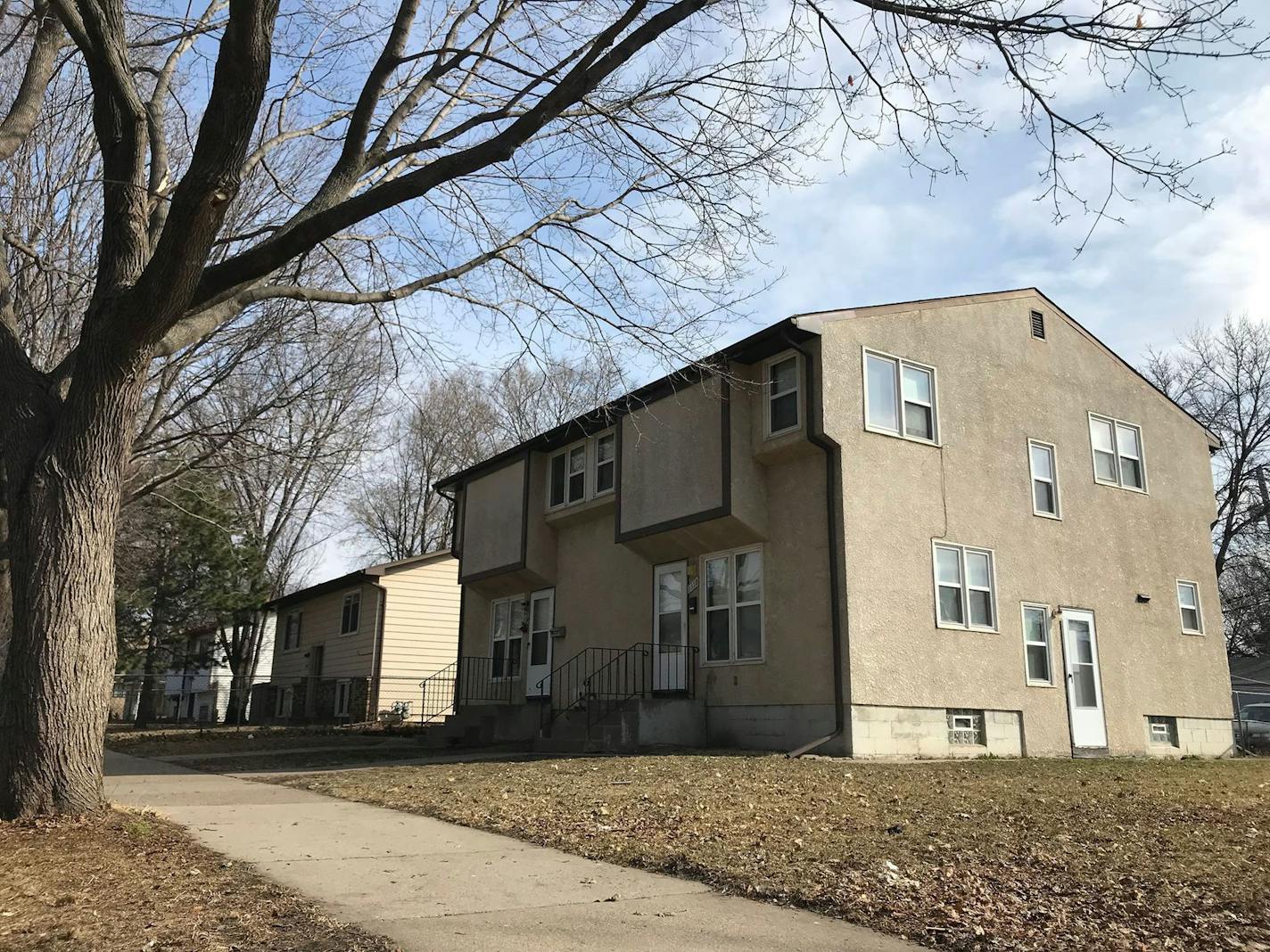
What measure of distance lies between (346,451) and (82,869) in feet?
35.1

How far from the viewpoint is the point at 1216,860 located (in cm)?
591

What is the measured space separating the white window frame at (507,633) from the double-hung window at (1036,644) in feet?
30.7

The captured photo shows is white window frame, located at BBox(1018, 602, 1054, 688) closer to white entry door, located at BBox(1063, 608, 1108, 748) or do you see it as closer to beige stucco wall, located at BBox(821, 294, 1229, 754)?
Result: beige stucco wall, located at BBox(821, 294, 1229, 754)

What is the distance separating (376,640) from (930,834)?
73.3 ft

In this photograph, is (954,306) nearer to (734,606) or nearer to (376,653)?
(734,606)

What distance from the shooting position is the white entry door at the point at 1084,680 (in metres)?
15.3

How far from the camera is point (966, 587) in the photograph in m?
14.4

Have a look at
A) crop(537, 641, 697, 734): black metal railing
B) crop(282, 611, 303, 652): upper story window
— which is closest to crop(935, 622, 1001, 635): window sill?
crop(537, 641, 697, 734): black metal railing

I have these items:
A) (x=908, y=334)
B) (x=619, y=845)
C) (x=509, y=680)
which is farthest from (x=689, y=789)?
(x=509, y=680)

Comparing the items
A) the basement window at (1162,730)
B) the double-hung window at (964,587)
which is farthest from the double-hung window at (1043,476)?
the basement window at (1162,730)

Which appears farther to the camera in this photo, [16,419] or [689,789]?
[689,789]

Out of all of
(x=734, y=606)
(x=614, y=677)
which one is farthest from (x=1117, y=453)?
(x=614, y=677)

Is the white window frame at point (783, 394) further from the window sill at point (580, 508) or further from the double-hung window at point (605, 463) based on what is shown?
the double-hung window at point (605, 463)

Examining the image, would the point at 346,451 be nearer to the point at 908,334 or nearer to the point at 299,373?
the point at 299,373
